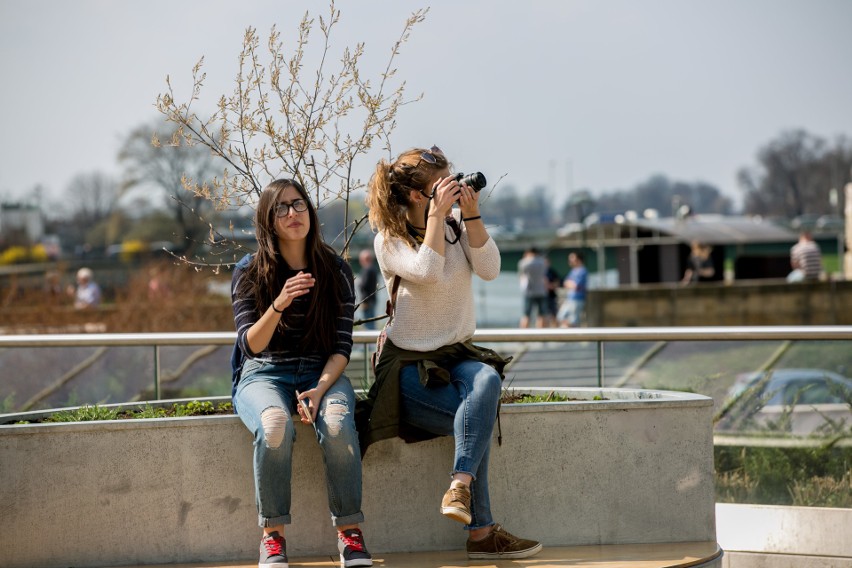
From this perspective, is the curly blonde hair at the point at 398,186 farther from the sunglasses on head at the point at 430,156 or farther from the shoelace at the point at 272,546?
the shoelace at the point at 272,546

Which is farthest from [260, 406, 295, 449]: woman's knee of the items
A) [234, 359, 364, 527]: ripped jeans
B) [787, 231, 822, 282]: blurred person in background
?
[787, 231, 822, 282]: blurred person in background

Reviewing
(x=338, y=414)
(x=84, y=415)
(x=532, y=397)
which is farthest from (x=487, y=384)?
(x=84, y=415)

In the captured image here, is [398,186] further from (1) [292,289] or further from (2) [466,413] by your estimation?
(2) [466,413]

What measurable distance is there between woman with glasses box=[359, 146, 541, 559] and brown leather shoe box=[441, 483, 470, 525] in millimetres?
42

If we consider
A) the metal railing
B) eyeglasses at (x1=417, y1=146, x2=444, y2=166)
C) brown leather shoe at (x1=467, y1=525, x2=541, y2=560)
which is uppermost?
eyeglasses at (x1=417, y1=146, x2=444, y2=166)

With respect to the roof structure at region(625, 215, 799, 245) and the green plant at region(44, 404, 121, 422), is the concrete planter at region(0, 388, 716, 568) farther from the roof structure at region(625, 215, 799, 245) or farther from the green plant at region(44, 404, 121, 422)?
the roof structure at region(625, 215, 799, 245)

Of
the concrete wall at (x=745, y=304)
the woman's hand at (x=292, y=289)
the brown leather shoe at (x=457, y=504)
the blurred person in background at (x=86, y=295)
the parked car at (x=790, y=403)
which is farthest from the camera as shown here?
the concrete wall at (x=745, y=304)

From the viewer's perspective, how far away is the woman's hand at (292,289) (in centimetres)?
446

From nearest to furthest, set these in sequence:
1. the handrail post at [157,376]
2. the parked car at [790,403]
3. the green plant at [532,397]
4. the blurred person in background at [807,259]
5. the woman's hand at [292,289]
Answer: the woman's hand at [292,289] → the green plant at [532,397] → the parked car at [790,403] → the handrail post at [157,376] → the blurred person in background at [807,259]

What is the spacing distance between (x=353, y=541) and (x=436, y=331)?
0.86 meters

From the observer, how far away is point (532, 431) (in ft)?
15.6

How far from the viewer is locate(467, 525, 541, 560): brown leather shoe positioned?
454 cm

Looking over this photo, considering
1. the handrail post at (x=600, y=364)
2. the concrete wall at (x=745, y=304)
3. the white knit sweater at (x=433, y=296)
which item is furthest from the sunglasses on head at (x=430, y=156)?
the concrete wall at (x=745, y=304)

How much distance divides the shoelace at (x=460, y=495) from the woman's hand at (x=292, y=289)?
0.89 meters
